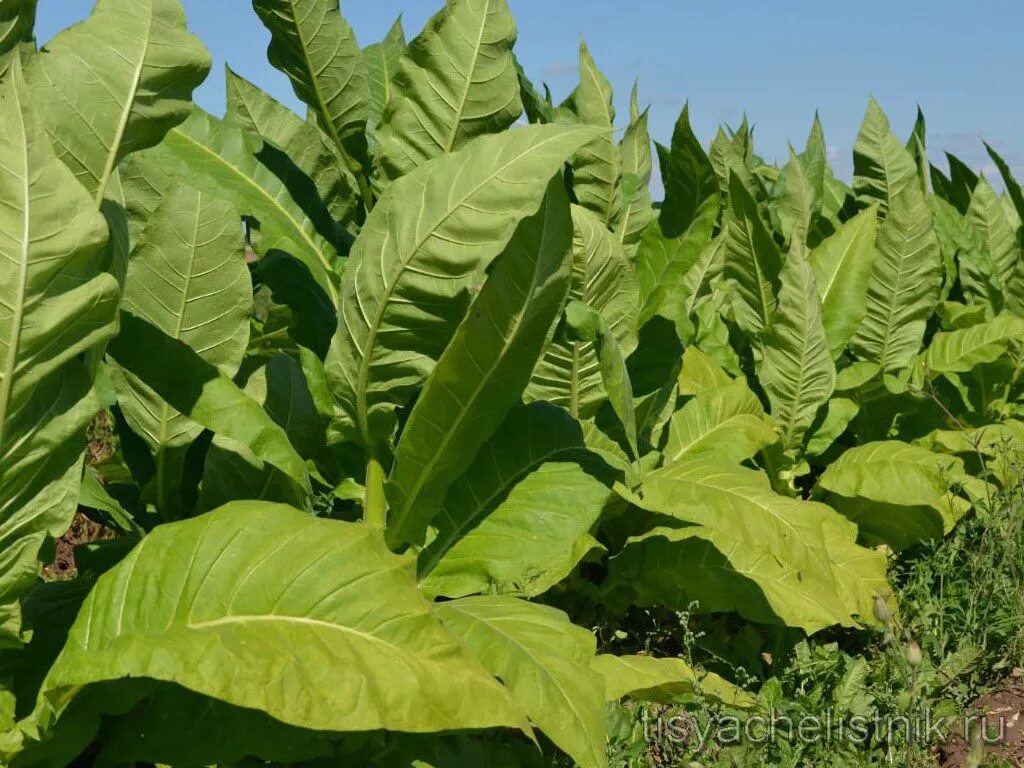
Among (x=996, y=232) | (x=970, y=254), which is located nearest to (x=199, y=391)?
(x=970, y=254)

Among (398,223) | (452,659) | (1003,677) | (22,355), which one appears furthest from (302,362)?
(1003,677)

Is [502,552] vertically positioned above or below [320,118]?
below

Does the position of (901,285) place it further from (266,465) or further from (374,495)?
(266,465)

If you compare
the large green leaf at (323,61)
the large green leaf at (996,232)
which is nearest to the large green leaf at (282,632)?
the large green leaf at (323,61)

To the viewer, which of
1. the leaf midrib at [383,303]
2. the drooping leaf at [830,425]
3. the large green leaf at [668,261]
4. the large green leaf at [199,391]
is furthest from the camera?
the drooping leaf at [830,425]

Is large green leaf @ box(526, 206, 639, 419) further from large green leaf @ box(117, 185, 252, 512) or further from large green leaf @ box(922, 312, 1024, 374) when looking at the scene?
large green leaf @ box(922, 312, 1024, 374)

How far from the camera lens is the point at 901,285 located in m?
3.96

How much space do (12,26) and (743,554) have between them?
1.94 meters

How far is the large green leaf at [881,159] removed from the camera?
171 inches

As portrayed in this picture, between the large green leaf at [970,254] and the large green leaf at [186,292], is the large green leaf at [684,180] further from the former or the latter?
the large green leaf at [970,254]

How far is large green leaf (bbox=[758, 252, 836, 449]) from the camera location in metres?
3.41

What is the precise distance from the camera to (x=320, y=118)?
290 centimetres

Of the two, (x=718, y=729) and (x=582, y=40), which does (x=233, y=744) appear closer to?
(x=718, y=729)

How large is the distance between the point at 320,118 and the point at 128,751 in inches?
62.0
